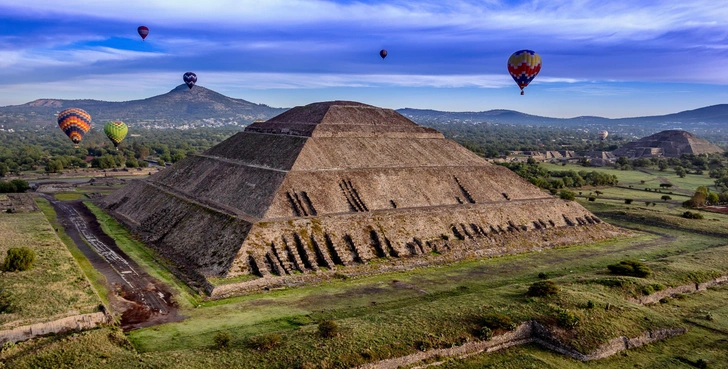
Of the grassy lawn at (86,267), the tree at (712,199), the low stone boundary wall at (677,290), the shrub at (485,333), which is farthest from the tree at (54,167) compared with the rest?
the tree at (712,199)

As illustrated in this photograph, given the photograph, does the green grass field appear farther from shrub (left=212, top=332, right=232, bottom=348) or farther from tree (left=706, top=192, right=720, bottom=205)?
tree (left=706, top=192, right=720, bottom=205)

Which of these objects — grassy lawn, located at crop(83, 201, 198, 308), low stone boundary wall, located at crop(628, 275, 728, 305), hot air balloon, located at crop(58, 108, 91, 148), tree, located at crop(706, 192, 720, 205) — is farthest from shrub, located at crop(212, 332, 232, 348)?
hot air balloon, located at crop(58, 108, 91, 148)

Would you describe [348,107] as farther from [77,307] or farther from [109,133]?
[109,133]

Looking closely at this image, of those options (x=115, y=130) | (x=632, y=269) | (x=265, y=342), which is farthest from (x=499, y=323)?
(x=115, y=130)

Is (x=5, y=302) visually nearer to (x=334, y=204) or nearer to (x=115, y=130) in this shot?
(x=334, y=204)

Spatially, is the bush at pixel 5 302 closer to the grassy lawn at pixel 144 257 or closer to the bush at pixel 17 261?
the bush at pixel 17 261

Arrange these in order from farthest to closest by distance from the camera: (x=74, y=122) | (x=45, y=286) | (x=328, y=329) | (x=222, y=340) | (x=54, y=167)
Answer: (x=54, y=167)
(x=74, y=122)
(x=45, y=286)
(x=328, y=329)
(x=222, y=340)

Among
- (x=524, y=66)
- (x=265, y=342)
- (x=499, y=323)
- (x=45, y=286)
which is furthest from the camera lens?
(x=524, y=66)
